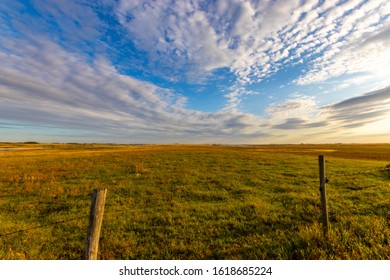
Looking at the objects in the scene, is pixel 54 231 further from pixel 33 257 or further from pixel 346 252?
pixel 346 252

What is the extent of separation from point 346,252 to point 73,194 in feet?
48.1

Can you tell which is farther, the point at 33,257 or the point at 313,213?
the point at 313,213

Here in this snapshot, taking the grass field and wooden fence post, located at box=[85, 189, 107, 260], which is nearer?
wooden fence post, located at box=[85, 189, 107, 260]

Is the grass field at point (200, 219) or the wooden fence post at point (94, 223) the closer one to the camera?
the wooden fence post at point (94, 223)

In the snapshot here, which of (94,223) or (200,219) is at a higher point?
(94,223)

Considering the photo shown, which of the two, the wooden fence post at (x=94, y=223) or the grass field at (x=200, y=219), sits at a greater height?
the wooden fence post at (x=94, y=223)

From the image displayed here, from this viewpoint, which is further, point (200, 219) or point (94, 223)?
point (200, 219)

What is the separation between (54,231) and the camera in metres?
8.18

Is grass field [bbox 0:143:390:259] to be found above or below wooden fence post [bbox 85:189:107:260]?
below
